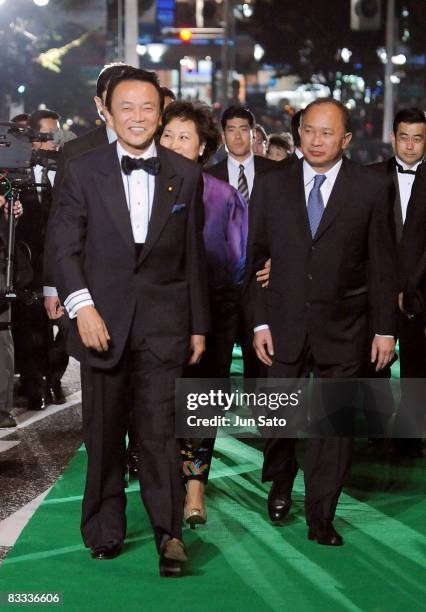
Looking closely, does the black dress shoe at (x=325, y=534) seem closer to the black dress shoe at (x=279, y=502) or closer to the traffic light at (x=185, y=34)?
the black dress shoe at (x=279, y=502)

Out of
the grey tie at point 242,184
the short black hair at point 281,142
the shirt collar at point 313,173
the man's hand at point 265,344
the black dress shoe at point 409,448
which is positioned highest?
the short black hair at point 281,142

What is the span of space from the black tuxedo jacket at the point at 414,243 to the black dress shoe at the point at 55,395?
392 centimetres

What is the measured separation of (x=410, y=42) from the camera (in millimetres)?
56188

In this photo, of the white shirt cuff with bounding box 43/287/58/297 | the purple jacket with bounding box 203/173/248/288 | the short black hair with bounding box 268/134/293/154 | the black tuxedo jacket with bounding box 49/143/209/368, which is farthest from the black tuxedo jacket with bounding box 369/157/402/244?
the short black hair with bounding box 268/134/293/154

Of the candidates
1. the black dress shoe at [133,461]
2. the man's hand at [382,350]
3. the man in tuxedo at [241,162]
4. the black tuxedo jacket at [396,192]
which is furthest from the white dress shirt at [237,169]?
the man's hand at [382,350]

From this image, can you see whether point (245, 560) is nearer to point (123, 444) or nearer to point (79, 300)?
point (123, 444)

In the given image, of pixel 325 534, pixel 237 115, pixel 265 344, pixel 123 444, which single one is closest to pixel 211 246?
pixel 265 344

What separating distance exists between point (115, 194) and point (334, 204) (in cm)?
120

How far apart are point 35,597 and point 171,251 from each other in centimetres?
164

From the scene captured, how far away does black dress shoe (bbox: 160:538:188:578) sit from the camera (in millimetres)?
6145

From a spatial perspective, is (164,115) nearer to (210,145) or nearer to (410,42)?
(210,145)

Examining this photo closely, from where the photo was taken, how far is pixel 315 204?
270 inches

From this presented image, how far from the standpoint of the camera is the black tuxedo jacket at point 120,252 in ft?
20.1

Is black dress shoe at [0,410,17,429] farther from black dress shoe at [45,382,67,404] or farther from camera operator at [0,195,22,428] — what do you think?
black dress shoe at [45,382,67,404]
